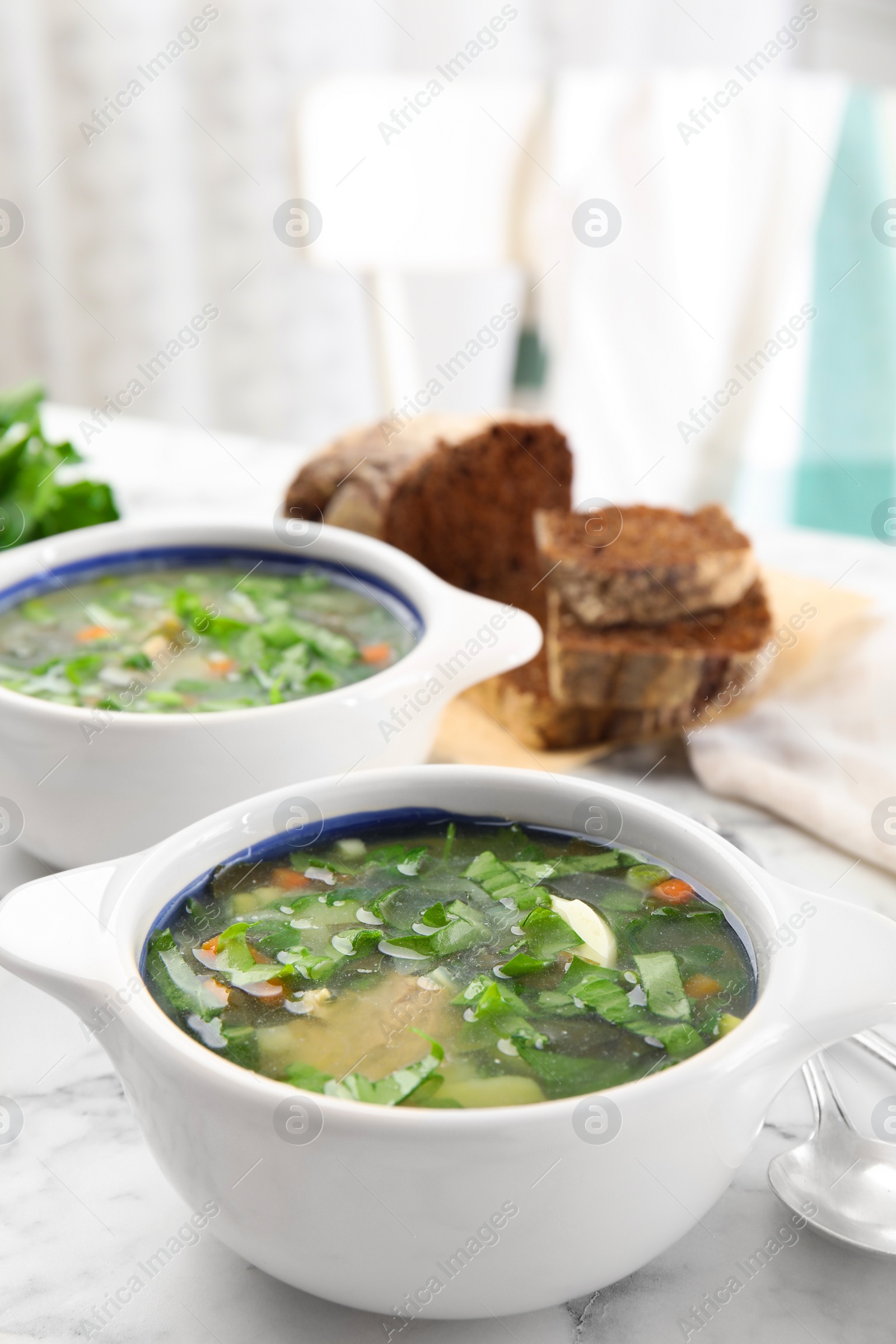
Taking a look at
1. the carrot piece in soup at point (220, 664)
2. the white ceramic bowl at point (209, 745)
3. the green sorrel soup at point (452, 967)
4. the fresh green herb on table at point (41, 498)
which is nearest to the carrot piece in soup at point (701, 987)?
the green sorrel soup at point (452, 967)

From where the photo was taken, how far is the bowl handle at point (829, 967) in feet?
2.88

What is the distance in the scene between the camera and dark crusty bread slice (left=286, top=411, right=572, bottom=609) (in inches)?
87.7

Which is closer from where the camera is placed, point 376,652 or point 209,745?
point 209,745

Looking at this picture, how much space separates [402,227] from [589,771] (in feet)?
8.58

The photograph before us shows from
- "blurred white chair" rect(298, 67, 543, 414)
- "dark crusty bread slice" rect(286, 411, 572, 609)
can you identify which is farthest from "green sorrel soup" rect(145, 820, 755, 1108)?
"blurred white chair" rect(298, 67, 543, 414)

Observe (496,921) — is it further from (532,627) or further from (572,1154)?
(532,627)

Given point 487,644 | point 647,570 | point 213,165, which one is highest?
point 213,165

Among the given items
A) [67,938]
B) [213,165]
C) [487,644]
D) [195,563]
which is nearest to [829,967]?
[67,938]

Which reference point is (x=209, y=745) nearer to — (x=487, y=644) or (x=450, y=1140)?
(x=487, y=644)

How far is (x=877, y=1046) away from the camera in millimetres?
1210

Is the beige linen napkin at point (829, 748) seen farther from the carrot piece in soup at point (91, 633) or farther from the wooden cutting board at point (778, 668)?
the carrot piece in soup at point (91, 633)

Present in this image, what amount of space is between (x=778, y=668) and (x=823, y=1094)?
0.96 metres

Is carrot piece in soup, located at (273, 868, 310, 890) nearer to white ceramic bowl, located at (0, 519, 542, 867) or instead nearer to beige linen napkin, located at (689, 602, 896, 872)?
white ceramic bowl, located at (0, 519, 542, 867)

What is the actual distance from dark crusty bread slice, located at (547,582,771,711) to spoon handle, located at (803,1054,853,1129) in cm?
78
